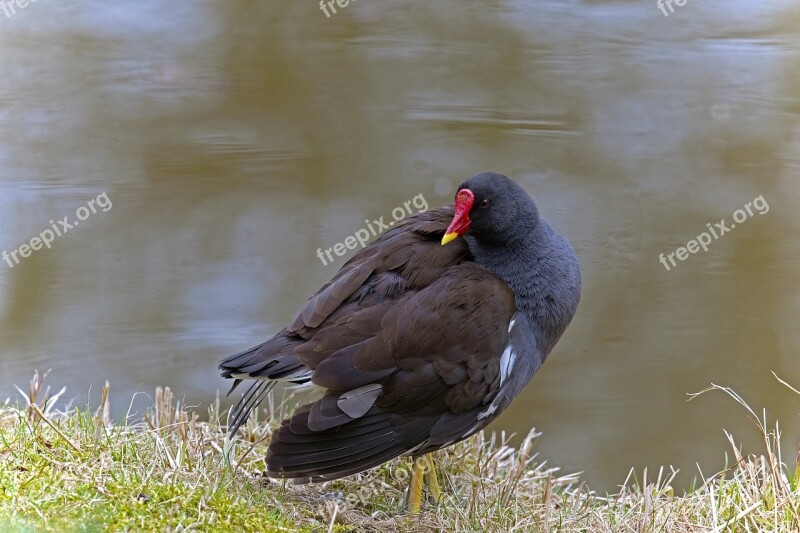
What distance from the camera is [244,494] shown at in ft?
10.5

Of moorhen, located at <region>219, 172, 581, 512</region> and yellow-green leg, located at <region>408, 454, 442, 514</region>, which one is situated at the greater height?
moorhen, located at <region>219, 172, 581, 512</region>

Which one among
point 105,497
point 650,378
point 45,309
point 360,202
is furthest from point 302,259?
point 105,497

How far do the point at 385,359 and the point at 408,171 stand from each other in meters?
3.76

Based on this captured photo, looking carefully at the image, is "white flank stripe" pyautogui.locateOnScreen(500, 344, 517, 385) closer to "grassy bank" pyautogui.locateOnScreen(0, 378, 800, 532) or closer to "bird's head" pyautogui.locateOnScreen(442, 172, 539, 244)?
"grassy bank" pyautogui.locateOnScreen(0, 378, 800, 532)

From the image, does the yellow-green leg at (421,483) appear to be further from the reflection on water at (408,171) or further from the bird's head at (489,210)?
the reflection on water at (408,171)

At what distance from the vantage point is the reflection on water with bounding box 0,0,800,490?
21.1 feet

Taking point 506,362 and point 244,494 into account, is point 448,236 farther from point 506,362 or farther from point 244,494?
point 244,494

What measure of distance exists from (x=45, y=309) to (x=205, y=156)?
5.27ft

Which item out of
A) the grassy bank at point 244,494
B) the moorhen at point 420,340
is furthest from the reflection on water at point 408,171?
the moorhen at point 420,340

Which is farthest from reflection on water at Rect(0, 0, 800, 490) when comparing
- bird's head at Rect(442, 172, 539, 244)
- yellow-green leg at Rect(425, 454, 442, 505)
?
bird's head at Rect(442, 172, 539, 244)

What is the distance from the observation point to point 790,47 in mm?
7598

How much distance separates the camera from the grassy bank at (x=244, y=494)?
291cm

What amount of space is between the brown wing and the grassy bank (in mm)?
236

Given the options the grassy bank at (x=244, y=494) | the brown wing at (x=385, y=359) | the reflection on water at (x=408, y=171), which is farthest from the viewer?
the reflection on water at (x=408, y=171)
